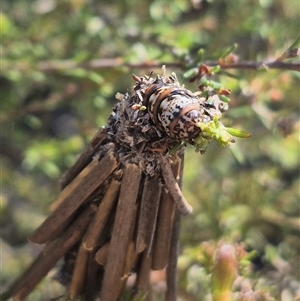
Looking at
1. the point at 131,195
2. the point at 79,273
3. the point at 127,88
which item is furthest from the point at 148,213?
the point at 127,88

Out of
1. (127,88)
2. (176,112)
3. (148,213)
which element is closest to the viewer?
(176,112)

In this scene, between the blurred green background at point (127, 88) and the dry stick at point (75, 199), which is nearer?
the dry stick at point (75, 199)

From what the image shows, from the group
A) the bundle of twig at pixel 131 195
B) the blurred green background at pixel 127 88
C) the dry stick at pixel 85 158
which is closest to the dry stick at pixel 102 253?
the bundle of twig at pixel 131 195

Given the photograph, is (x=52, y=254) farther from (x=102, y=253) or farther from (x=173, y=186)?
(x=173, y=186)

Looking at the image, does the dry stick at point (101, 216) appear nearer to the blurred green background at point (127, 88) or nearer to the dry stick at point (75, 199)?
the dry stick at point (75, 199)

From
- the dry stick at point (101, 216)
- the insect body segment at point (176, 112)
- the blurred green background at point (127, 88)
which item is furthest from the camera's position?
the blurred green background at point (127, 88)

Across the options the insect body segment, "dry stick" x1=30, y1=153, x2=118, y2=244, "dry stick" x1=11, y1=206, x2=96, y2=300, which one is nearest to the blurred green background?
"dry stick" x1=11, y1=206, x2=96, y2=300

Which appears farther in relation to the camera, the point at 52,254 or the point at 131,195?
the point at 52,254
